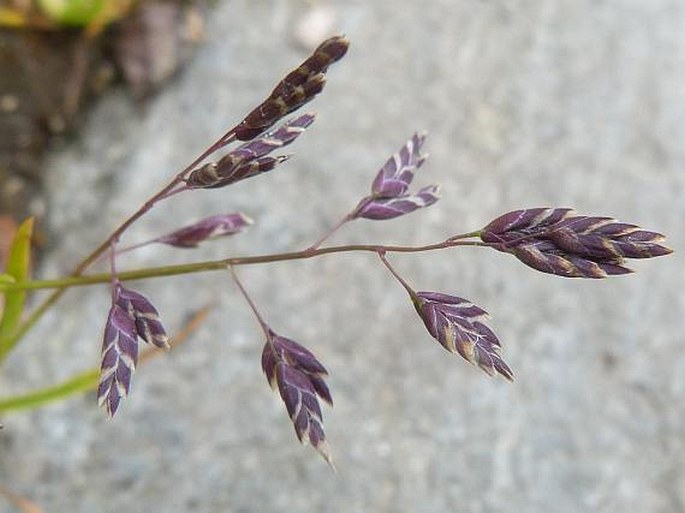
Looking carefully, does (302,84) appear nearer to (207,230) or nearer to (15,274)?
(207,230)

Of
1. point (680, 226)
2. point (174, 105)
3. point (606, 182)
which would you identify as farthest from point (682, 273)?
point (174, 105)

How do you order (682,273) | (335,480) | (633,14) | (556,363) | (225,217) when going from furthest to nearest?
1. (633,14)
2. (682,273)
3. (556,363)
4. (335,480)
5. (225,217)

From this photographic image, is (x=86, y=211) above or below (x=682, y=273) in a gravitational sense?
above

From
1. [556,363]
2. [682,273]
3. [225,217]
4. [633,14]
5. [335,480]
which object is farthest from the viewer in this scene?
[633,14]

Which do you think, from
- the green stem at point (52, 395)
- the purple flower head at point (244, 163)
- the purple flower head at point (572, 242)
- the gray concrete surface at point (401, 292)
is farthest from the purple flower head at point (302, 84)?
the gray concrete surface at point (401, 292)

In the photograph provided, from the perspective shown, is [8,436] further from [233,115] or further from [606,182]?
[606,182]

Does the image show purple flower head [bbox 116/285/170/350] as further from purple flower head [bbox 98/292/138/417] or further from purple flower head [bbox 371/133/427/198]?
purple flower head [bbox 371/133/427/198]

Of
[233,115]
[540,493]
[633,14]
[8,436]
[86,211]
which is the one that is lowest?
[540,493]
